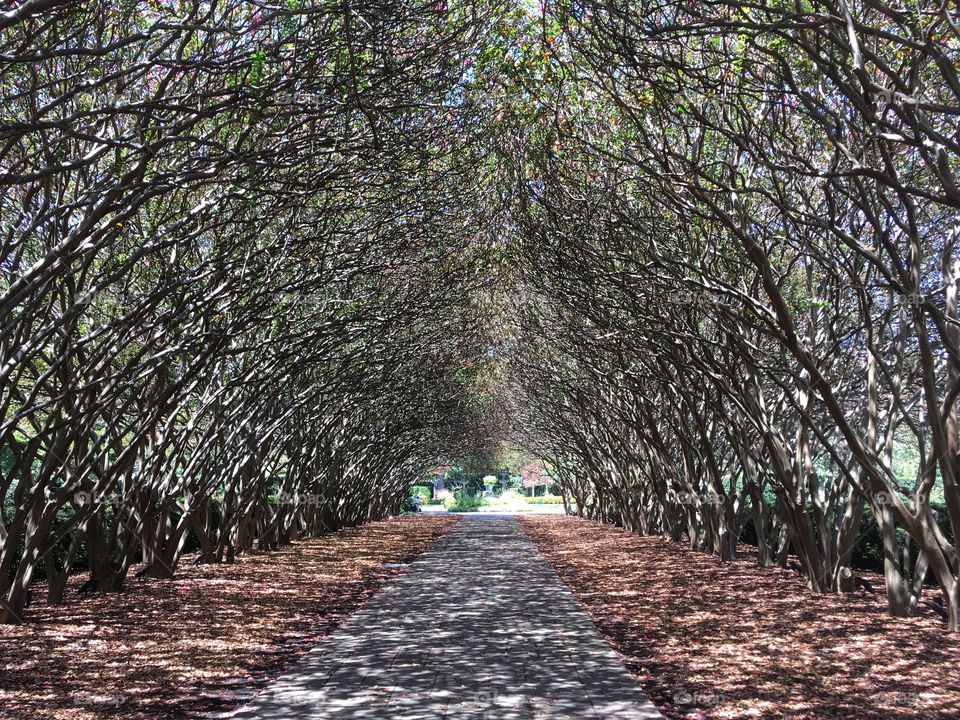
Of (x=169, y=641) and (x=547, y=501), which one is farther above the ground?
(x=547, y=501)

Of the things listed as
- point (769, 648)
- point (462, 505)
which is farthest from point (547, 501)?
point (769, 648)

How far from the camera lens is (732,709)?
20.7 feet

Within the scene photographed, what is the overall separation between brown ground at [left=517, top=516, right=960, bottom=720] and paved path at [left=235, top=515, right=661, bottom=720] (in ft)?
1.40

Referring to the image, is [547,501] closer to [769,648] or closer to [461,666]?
[769,648]

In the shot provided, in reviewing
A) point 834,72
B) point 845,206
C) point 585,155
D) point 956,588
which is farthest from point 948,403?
point 585,155

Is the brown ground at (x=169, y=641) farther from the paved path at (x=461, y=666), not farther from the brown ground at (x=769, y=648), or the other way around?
the brown ground at (x=769, y=648)

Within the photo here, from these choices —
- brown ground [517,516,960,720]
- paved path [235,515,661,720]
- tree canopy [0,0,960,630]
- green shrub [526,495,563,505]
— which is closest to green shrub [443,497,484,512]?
green shrub [526,495,563,505]

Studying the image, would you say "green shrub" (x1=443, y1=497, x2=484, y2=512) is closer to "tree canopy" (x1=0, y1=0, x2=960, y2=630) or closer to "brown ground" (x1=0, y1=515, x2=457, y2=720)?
"tree canopy" (x1=0, y1=0, x2=960, y2=630)

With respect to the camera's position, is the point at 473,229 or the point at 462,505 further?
the point at 462,505

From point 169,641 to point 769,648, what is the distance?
588 cm

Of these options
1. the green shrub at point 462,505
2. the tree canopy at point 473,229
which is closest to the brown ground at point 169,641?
the tree canopy at point 473,229

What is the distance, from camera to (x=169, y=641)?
8.92 metres

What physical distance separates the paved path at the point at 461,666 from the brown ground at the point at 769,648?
428 mm

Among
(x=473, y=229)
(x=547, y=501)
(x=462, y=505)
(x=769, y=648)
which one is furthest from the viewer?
(x=547, y=501)
